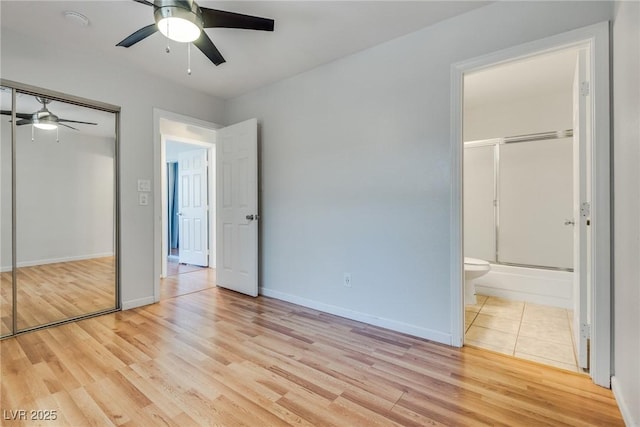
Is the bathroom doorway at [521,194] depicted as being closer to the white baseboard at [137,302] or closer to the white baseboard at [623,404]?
the white baseboard at [623,404]

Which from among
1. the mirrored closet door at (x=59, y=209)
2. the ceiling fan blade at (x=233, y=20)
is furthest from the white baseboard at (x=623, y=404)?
the mirrored closet door at (x=59, y=209)

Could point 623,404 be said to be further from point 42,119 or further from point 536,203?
point 42,119

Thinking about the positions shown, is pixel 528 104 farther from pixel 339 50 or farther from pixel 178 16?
pixel 178 16

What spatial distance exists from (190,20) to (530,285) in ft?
13.5

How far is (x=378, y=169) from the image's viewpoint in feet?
8.22

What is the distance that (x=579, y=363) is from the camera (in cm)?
187

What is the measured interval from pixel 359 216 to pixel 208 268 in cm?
339

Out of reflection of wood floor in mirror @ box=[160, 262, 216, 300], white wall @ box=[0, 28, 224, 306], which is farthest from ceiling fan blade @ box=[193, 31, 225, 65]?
reflection of wood floor in mirror @ box=[160, 262, 216, 300]

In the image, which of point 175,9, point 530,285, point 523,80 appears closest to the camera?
point 175,9

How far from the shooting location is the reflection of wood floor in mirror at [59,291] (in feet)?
8.05

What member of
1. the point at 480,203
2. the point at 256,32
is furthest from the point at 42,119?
the point at 480,203

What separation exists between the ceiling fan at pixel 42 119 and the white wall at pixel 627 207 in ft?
13.4

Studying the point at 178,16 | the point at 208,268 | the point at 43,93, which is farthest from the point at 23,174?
the point at 208,268

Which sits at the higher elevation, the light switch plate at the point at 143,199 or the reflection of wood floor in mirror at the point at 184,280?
the light switch plate at the point at 143,199
